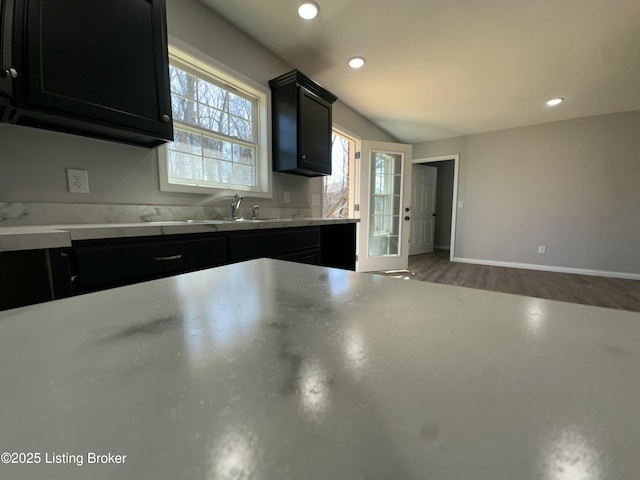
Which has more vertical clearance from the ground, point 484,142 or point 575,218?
point 484,142

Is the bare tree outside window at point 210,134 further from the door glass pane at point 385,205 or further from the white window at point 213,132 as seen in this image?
the door glass pane at point 385,205

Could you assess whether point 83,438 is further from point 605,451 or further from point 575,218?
point 575,218

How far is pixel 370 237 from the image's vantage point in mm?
4234

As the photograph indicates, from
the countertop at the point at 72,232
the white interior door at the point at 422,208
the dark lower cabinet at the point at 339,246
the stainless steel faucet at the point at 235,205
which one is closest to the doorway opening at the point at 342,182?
the dark lower cabinet at the point at 339,246

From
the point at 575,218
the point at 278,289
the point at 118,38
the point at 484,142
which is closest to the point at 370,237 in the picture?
the point at 484,142

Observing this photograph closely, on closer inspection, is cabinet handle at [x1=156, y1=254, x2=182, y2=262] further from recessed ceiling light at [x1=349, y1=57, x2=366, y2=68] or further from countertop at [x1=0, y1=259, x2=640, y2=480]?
recessed ceiling light at [x1=349, y1=57, x2=366, y2=68]

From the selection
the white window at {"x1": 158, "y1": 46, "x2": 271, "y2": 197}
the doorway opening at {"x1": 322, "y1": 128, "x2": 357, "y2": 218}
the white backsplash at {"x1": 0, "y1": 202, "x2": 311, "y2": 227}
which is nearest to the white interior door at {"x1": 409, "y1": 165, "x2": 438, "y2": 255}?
the doorway opening at {"x1": 322, "y1": 128, "x2": 357, "y2": 218}

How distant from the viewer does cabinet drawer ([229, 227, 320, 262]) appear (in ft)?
5.36

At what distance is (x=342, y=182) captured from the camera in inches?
164

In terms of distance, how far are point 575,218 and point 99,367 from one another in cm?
557

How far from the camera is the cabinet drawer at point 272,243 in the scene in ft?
5.36

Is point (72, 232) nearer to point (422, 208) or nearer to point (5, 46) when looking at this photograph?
point (5, 46)

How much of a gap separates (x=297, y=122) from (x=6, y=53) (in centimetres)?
171

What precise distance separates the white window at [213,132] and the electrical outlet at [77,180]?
0.38 m
